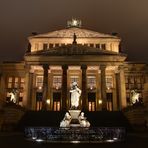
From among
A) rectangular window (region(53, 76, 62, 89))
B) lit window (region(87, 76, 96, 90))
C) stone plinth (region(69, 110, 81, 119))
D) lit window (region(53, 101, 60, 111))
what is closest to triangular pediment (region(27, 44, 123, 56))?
rectangular window (region(53, 76, 62, 89))

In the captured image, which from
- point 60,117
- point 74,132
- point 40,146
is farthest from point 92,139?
point 60,117

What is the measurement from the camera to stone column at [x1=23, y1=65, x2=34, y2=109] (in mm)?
48834

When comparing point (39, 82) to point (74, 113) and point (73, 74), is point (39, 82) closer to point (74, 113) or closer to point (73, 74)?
point (73, 74)

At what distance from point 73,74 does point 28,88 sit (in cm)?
Result: 1047

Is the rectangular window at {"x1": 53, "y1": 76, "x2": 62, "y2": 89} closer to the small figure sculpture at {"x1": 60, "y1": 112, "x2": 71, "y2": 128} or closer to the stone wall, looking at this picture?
the stone wall

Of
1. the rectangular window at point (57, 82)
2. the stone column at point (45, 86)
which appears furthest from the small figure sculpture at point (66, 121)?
the rectangular window at point (57, 82)

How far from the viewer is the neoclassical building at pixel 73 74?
49.0 metres

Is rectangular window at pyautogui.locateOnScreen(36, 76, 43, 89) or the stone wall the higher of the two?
rectangular window at pyautogui.locateOnScreen(36, 76, 43, 89)

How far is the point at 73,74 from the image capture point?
5453 centimetres

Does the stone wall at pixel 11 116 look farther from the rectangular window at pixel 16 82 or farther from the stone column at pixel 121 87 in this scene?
the stone column at pixel 121 87

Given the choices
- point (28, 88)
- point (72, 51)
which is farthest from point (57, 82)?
point (72, 51)

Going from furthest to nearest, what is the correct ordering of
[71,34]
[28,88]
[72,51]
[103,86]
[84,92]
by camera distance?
1. [71,34]
2. [72,51]
3. [28,88]
4. [103,86]
5. [84,92]

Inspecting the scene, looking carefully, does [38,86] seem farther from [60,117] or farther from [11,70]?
[60,117]

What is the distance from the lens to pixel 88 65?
49469 millimetres
